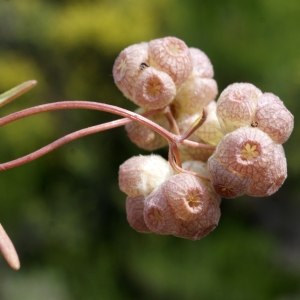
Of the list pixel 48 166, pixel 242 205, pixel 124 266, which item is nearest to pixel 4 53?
pixel 48 166

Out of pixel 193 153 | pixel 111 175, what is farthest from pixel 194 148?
pixel 111 175

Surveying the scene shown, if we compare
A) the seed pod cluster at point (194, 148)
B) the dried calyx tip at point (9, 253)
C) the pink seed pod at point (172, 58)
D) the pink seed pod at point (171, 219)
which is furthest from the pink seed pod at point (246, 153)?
the dried calyx tip at point (9, 253)

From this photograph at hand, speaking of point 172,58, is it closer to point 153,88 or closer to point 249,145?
point 153,88

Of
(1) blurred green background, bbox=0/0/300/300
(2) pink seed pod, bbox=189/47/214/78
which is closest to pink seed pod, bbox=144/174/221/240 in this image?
(2) pink seed pod, bbox=189/47/214/78

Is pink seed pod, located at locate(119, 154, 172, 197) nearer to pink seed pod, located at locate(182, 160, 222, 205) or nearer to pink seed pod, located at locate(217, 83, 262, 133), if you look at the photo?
pink seed pod, located at locate(182, 160, 222, 205)

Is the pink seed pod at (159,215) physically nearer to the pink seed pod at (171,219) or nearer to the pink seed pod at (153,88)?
the pink seed pod at (171,219)

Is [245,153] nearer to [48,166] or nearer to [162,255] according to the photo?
[162,255]
